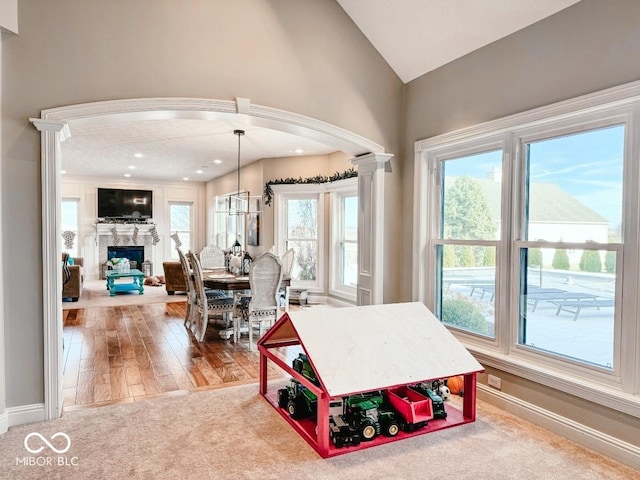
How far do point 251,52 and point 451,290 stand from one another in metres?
2.71

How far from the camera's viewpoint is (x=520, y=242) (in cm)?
319

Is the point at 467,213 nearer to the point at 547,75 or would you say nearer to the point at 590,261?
the point at 590,261

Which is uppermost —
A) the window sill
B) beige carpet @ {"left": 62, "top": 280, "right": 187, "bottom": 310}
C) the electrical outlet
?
the window sill

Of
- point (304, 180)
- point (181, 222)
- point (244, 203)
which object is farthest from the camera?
point (181, 222)

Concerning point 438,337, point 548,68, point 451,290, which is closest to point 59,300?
point 438,337

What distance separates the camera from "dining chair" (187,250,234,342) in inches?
203

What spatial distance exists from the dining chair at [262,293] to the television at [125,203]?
7.58 meters

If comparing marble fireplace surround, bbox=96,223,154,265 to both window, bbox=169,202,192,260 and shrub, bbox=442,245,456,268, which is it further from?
shrub, bbox=442,245,456,268

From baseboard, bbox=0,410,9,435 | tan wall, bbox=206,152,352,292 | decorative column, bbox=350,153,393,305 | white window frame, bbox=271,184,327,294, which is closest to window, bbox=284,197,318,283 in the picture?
white window frame, bbox=271,184,327,294

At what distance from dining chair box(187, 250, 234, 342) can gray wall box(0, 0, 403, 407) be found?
2.27 m

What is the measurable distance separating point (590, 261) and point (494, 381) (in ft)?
3.95

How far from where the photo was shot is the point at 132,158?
8406mm

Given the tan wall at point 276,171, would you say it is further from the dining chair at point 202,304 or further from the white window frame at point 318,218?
the dining chair at point 202,304

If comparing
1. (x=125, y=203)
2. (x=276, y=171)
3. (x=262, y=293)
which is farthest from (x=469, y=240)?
(x=125, y=203)
